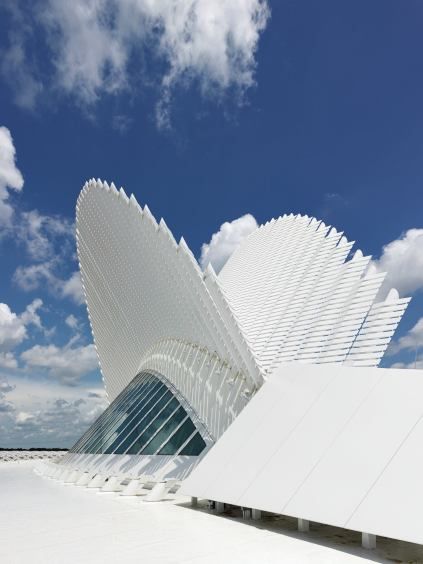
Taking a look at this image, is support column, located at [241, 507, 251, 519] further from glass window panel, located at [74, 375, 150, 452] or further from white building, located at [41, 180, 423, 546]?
glass window panel, located at [74, 375, 150, 452]

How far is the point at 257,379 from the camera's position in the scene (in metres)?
13.9

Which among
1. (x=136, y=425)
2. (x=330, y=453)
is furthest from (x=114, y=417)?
(x=330, y=453)

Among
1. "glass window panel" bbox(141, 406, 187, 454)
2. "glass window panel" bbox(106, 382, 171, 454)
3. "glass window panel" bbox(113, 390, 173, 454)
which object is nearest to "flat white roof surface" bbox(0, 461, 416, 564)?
"glass window panel" bbox(141, 406, 187, 454)

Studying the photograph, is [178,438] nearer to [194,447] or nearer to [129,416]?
[194,447]

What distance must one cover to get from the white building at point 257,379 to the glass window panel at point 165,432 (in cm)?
5

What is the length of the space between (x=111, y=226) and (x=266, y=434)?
51.3 feet

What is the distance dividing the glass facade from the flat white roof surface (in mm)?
4306

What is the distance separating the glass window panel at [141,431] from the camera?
56.2ft

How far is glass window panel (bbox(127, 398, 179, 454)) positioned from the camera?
16797 millimetres

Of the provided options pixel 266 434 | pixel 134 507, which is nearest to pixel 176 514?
pixel 134 507

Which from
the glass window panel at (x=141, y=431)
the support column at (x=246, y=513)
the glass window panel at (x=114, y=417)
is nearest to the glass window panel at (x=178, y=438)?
the glass window panel at (x=141, y=431)

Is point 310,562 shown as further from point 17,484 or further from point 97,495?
point 17,484

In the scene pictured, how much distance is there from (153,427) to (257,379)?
515 cm

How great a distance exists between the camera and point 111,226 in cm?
2344
